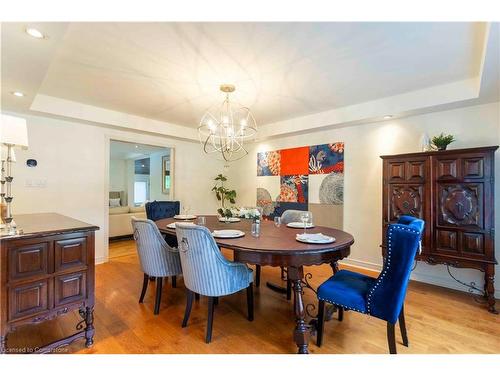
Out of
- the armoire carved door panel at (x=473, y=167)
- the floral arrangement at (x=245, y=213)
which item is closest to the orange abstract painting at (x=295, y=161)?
the floral arrangement at (x=245, y=213)

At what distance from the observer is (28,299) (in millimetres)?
1539

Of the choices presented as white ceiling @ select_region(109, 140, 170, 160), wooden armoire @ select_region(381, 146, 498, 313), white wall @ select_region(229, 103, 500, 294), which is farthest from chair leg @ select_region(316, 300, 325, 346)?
white ceiling @ select_region(109, 140, 170, 160)

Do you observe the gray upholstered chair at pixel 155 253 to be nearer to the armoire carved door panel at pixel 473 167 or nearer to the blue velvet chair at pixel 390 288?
the blue velvet chair at pixel 390 288

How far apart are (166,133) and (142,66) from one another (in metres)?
2.12

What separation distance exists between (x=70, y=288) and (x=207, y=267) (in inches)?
38.3

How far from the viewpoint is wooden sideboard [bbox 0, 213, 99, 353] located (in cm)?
147

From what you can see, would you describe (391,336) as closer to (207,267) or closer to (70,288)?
(207,267)

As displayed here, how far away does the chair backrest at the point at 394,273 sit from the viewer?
4.84 ft

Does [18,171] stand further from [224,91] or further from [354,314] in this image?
[354,314]

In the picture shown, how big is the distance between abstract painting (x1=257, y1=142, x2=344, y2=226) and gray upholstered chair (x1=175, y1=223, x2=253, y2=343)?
8.35 ft

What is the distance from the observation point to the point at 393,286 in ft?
5.09

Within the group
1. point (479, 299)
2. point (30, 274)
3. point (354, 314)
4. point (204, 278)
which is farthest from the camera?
point (479, 299)
